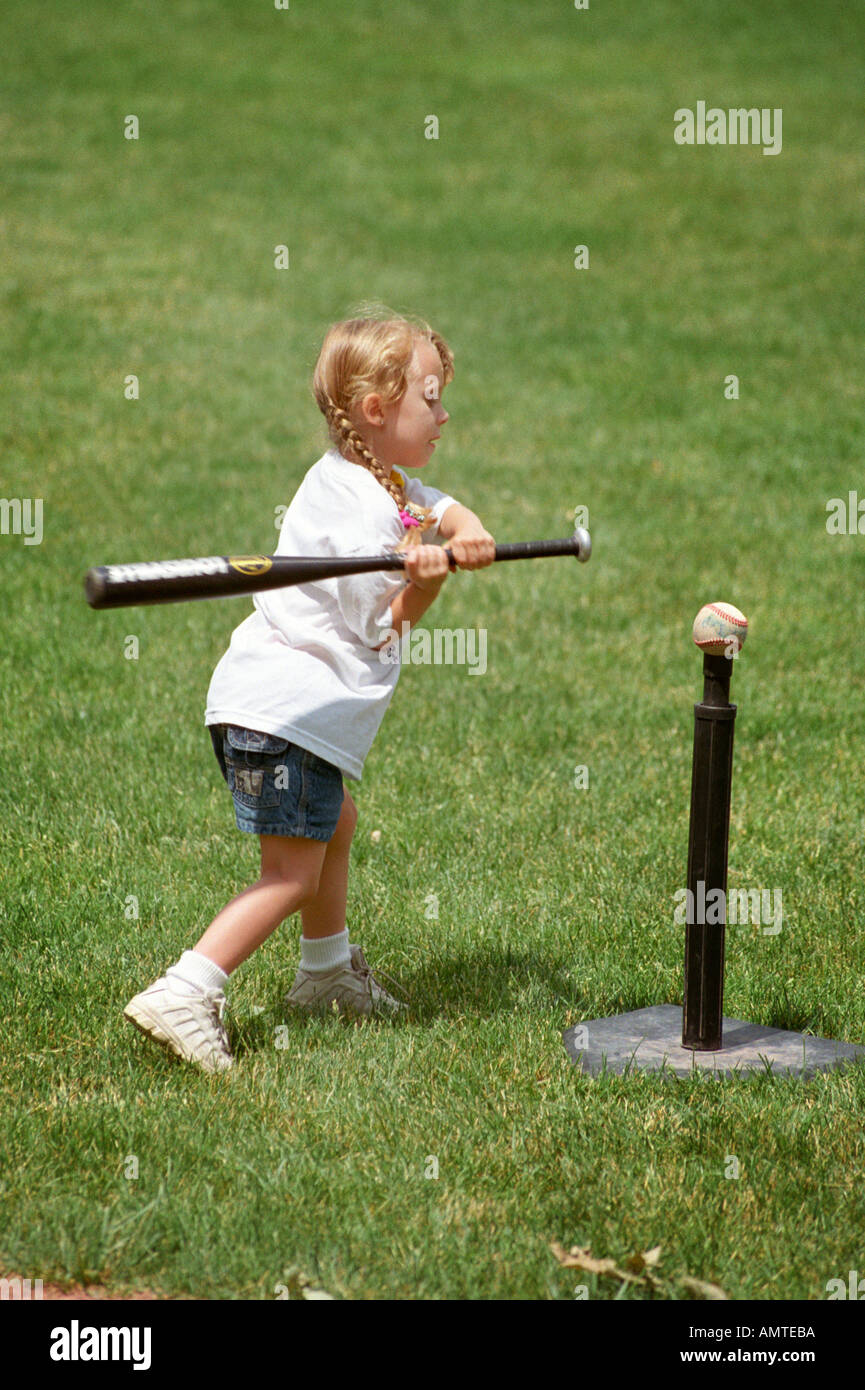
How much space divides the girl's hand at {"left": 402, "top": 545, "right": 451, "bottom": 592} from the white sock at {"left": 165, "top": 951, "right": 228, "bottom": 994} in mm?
1040

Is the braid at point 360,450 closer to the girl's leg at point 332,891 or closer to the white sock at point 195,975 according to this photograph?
the girl's leg at point 332,891

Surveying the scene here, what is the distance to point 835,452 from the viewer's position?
9.82 metres

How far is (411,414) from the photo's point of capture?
3.76 metres

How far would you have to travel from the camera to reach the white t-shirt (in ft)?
11.8

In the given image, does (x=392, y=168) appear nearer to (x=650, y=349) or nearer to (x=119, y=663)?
(x=650, y=349)

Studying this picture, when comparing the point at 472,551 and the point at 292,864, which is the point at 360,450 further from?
the point at 292,864

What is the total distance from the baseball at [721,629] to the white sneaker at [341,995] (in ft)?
4.18

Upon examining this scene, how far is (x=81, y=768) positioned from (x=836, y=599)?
13.1ft

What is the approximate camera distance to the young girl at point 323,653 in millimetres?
3582

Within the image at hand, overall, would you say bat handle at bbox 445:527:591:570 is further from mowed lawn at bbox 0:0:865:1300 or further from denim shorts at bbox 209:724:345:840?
mowed lawn at bbox 0:0:865:1300

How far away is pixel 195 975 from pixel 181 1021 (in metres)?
0.11

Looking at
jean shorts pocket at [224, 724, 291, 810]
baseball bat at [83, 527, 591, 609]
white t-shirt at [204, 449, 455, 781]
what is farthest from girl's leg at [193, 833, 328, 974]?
baseball bat at [83, 527, 591, 609]
